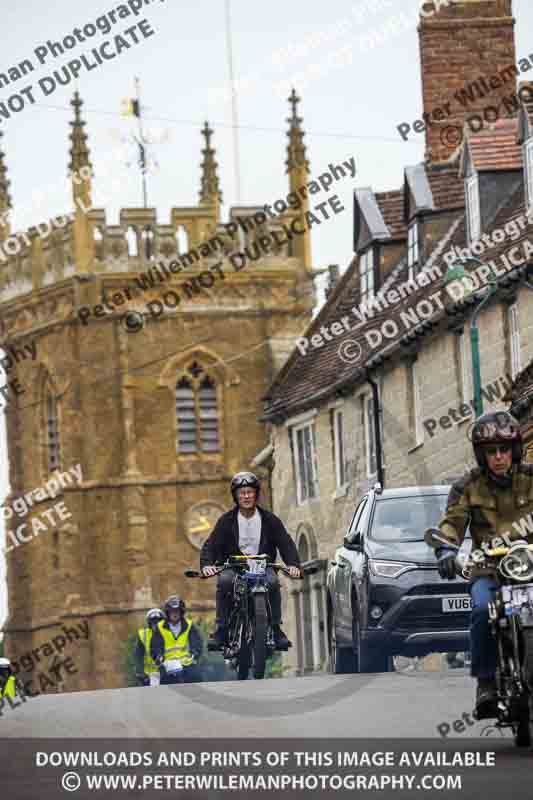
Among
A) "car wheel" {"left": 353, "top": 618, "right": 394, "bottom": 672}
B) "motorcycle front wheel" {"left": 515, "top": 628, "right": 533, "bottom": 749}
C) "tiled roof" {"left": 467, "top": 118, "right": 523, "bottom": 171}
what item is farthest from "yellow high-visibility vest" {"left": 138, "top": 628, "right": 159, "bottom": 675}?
"tiled roof" {"left": 467, "top": 118, "right": 523, "bottom": 171}

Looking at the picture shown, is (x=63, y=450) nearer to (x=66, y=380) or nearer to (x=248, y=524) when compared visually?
(x=66, y=380)

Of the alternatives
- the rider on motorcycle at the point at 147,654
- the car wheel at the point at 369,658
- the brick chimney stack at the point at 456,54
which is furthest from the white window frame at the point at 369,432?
the car wheel at the point at 369,658

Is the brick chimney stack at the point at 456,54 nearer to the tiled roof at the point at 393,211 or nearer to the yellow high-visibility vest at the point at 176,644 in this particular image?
the tiled roof at the point at 393,211

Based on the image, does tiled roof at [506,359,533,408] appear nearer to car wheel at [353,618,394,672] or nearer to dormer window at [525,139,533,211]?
dormer window at [525,139,533,211]

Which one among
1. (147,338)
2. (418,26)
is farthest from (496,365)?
(147,338)

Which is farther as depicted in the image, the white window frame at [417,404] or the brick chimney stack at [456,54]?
the brick chimney stack at [456,54]

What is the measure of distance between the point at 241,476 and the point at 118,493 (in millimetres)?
69397

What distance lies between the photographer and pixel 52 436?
91.0 meters

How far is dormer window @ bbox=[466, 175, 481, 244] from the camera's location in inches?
1559

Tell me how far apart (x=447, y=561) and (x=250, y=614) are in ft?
22.7

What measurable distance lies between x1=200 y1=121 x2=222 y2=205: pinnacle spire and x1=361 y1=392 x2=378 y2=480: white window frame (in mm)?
46165

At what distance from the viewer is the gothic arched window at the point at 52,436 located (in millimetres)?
90438

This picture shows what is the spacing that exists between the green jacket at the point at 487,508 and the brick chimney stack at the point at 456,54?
1277 inches

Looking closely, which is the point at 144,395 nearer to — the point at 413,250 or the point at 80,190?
the point at 80,190
